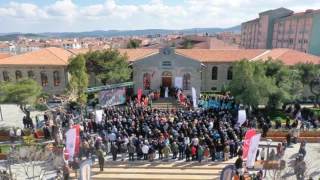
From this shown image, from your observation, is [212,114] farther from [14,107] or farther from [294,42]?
[294,42]

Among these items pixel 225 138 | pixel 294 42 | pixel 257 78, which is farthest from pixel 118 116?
pixel 294 42

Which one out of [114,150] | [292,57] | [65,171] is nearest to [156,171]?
[114,150]

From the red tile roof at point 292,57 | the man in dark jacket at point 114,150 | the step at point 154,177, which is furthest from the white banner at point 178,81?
the step at point 154,177

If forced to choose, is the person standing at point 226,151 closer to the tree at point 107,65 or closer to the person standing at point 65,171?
the person standing at point 65,171

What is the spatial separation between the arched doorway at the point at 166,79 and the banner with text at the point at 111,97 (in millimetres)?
5994

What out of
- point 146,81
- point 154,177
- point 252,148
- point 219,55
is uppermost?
point 219,55

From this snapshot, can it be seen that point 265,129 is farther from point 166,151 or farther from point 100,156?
point 100,156

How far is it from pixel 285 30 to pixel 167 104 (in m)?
51.3

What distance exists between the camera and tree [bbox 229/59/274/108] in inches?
912

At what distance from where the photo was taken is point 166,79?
32.0m

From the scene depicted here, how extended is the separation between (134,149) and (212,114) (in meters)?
8.21

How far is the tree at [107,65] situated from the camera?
2964 cm

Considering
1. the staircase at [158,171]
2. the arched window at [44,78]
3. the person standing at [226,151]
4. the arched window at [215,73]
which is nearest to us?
the staircase at [158,171]

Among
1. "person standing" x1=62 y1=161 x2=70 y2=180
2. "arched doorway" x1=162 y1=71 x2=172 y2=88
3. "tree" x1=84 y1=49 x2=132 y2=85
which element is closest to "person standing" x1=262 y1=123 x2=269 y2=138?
"person standing" x1=62 y1=161 x2=70 y2=180
